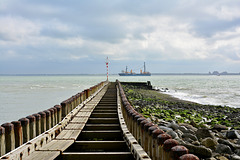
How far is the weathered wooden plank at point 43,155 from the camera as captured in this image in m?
3.68

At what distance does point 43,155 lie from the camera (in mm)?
3814

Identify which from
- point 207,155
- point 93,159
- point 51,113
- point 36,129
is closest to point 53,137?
point 36,129

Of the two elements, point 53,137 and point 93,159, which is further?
point 53,137

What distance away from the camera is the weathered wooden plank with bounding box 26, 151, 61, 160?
3682 mm

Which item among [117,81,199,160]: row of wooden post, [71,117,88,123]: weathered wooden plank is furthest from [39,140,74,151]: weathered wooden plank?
[71,117,88,123]: weathered wooden plank

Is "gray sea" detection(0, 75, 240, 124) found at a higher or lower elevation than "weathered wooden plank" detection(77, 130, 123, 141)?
lower

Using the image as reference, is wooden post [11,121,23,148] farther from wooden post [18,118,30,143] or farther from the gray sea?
the gray sea

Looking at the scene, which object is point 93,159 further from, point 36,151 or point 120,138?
Result: point 120,138

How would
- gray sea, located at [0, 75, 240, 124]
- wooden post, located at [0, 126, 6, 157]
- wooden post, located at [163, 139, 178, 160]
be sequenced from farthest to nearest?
gray sea, located at [0, 75, 240, 124] → wooden post, located at [0, 126, 6, 157] → wooden post, located at [163, 139, 178, 160]

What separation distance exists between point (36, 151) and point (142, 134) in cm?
194

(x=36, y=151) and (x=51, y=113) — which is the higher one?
(x=51, y=113)

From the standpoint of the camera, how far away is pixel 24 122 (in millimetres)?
4281

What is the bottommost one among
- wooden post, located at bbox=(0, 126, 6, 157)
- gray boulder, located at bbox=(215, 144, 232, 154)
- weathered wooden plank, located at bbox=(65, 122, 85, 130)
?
gray boulder, located at bbox=(215, 144, 232, 154)

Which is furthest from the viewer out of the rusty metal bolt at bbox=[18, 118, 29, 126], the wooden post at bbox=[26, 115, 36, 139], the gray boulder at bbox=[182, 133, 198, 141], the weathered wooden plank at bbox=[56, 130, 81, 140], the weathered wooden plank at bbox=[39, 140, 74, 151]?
the gray boulder at bbox=[182, 133, 198, 141]
